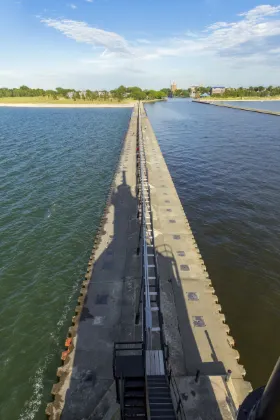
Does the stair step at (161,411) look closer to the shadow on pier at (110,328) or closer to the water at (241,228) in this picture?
the shadow on pier at (110,328)

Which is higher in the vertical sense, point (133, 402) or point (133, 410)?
point (133, 402)

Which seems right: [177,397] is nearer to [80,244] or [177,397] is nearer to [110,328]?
[110,328]

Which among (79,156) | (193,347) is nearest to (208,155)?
(79,156)

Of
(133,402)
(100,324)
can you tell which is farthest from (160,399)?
(100,324)

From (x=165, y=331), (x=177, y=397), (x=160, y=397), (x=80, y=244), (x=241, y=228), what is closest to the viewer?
(x=160, y=397)

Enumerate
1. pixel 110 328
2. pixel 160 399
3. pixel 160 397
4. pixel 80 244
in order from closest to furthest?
pixel 160 399 < pixel 160 397 < pixel 110 328 < pixel 80 244

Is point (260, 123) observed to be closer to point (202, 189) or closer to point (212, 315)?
point (202, 189)
